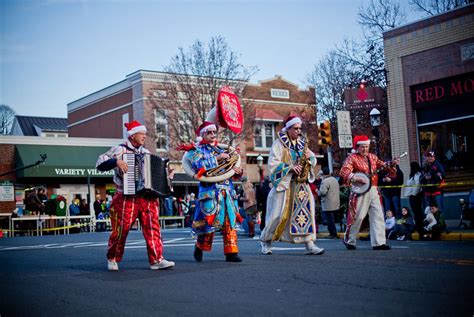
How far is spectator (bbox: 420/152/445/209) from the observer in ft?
48.8

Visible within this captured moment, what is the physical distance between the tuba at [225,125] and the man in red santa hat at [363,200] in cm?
228

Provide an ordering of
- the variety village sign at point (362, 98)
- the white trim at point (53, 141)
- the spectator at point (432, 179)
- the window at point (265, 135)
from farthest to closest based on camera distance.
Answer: the window at point (265, 135) → the white trim at point (53, 141) → the variety village sign at point (362, 98) → the spectator at point (432, 179)

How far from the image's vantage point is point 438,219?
13844 millimetres

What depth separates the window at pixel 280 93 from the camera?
45534 millimetres

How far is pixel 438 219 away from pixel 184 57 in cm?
2383

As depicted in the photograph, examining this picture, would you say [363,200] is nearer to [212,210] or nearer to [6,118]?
[212,210]

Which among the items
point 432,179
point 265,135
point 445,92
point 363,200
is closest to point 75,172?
point 265,135

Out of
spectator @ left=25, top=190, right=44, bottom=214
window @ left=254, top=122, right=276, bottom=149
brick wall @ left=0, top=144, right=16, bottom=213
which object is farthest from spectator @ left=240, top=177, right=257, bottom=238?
window @ left=254, top=122, right=276, bottom=149

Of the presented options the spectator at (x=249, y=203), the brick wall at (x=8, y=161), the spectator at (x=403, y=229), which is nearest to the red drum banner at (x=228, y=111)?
the spectator at (x=403, y=229)

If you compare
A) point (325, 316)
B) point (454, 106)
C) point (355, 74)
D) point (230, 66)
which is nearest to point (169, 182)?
point (325, 316)

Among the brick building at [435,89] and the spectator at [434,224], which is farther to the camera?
the brick building at [435,89]

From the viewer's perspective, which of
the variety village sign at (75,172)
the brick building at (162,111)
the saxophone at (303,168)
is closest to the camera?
the saxophone at (303,168)

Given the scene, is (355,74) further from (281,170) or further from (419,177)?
(281,170)

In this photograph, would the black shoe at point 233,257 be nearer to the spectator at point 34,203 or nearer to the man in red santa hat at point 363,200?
the man in red santa hat at point 363,200
